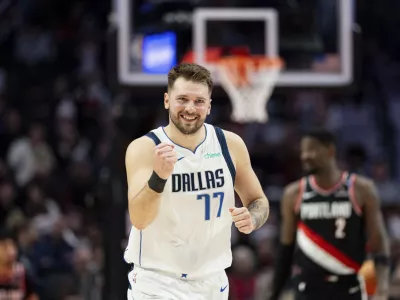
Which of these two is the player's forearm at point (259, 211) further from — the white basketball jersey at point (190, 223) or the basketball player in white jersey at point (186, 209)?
the white basketball jersey at point (190, 223)

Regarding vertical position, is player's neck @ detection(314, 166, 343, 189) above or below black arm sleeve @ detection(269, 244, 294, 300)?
above

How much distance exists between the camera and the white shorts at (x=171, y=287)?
527cm

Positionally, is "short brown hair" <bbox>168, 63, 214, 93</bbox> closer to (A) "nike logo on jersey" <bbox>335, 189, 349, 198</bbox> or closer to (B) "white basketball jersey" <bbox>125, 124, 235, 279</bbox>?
(B) "white basketball jersey" <bbox>125, 124, 235, 279</bbox>

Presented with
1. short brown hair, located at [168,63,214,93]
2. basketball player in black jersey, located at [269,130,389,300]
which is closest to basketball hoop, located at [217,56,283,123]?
basketball player in black jersey, located at [269,130,389,300]

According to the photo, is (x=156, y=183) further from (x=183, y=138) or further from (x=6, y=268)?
(x=6, y=268)

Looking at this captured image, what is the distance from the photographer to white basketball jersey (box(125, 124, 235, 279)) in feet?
17.3

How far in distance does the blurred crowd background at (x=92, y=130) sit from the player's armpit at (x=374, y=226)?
360 cm

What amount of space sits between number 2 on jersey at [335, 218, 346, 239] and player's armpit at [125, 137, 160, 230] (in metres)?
2.48

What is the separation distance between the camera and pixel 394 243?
495 inches

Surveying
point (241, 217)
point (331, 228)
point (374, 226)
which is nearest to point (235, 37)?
point (331, 228)

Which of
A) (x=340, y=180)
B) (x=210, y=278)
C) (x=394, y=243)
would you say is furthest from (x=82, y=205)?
(x=210, y=278)

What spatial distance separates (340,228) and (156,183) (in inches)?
110

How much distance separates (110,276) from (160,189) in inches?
211

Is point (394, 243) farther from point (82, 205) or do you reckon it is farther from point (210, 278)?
point (210, 278)
